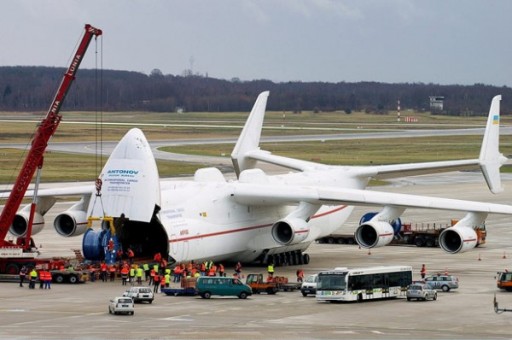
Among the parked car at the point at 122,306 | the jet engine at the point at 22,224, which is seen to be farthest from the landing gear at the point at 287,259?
the parked car at the point at 122,306

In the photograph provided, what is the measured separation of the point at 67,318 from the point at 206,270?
12.8m

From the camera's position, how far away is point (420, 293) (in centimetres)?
4709

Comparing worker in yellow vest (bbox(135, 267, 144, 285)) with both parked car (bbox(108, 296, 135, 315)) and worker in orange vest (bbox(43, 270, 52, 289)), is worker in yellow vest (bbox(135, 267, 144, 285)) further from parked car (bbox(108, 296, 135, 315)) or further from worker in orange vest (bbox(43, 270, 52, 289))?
parked car (bbox(108, 296, 135, 315))

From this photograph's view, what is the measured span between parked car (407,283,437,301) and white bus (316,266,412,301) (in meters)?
1.04

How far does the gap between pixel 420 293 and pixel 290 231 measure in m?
11.2

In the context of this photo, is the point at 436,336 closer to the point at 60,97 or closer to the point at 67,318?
the point at 67,318

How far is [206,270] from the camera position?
5403 centimetres

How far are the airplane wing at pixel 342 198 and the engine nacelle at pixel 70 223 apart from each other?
7.18m

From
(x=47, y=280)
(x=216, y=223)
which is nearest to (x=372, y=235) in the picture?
(x=216, y=223)

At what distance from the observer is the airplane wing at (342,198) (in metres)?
55.2

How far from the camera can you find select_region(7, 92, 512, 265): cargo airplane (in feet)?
179

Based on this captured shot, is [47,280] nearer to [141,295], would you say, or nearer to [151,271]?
[151,271]

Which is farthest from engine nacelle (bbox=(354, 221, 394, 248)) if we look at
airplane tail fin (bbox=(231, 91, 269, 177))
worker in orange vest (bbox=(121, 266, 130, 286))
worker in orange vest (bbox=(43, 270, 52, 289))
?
airplane tail fin (bbox=(231, 91, 269, 177))

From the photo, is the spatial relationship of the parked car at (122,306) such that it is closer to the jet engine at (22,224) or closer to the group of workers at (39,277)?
the group of workers at (39,277)
